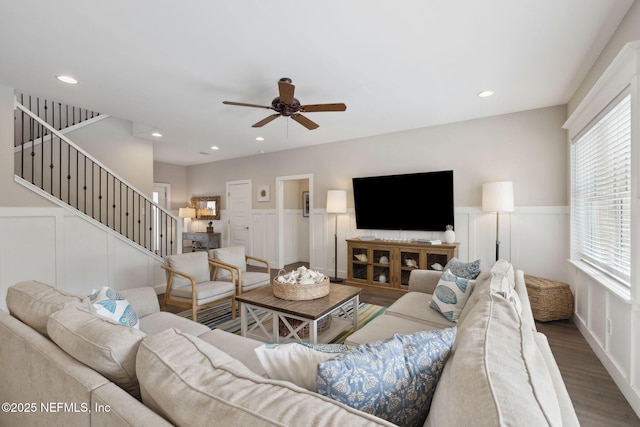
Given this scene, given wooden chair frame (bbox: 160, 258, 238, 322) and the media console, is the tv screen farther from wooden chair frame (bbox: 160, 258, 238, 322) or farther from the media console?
wooden chair frame (bbox: 160, 258, 238, 322)

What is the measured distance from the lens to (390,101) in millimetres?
3393

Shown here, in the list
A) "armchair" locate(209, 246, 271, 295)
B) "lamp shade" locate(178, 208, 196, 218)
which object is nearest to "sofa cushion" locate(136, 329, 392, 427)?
"armchair" locate(209, 246, 271, 295)

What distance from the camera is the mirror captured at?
7172 mm

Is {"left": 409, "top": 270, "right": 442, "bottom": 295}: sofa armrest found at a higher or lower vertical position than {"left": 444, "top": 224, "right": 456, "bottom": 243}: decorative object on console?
lower

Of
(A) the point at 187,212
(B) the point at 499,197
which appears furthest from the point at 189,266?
(A) the point at 187,212

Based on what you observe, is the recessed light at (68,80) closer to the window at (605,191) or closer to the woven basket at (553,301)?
the window at (605,191)

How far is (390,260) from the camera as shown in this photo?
4.36 meters

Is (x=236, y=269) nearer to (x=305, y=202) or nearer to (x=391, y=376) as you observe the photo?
(x=391, y=376)

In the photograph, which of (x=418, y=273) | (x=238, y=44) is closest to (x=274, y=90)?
(x=238, y=44)

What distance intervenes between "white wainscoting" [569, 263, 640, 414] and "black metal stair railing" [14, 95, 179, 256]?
17.0ft

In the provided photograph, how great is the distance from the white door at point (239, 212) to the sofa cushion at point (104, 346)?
18.4 ft

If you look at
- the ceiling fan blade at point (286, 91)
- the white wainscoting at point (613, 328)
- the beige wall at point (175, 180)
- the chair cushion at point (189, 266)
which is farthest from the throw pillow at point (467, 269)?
the beige wall at point (175, 180)

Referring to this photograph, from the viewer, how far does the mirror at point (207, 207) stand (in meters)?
7.17

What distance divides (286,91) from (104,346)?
211cm
